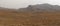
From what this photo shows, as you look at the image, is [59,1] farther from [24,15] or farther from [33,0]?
[24,15]

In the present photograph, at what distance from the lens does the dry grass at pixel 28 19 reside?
643 mm

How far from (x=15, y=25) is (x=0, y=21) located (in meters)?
0.10

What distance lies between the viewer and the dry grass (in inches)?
25.3

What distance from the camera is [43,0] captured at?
1214 millimetres

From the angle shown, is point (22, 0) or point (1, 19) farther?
point (22, 0)

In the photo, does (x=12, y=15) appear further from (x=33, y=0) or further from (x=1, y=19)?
(x=33, y=0)

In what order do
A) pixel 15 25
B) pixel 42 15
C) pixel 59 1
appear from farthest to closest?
pixel 59 1 < pixel 42 15 < pixel 15 25

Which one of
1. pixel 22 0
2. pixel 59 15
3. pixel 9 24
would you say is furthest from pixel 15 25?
pixel 22 0

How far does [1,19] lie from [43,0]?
0.63m

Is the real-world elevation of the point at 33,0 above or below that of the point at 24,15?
above

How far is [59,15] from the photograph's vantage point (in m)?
0.75

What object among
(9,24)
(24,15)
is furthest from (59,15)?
(9,24)

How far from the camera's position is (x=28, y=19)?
698 mm

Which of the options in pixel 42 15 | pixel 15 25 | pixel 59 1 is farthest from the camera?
pixel 59 1
